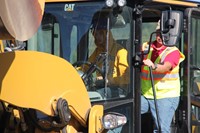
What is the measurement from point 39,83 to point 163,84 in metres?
1.90

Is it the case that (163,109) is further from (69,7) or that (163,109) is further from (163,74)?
(69,7)

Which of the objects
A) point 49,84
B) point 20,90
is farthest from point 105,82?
point 20,90

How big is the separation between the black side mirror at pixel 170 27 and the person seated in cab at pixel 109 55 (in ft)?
1.22

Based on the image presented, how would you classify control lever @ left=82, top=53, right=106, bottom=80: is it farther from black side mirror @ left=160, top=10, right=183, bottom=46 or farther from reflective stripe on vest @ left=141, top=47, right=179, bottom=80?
reflective stripe on vest @ left=141, top=47, right=179, bottom=80

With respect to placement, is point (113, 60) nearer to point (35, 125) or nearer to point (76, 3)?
point (76, 3)

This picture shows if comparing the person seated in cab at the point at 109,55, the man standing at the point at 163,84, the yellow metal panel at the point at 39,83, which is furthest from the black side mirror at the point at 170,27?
the yellow metal panel at the point at 39,83

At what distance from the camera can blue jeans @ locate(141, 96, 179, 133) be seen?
175 inches

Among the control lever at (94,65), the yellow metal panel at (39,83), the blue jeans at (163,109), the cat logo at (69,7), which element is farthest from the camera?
the blue jeans at (163,109)

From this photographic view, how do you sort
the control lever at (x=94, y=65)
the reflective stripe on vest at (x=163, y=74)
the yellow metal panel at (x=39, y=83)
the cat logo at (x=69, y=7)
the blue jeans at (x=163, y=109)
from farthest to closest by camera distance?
the reflective stripe on vest at (x=163, y=74), the blue jeans at (x=163, y=109), the cat logo at (x=69, y=7), the control lever at (x=94, y=65), the yellow metal panel at (x=39, y=83)

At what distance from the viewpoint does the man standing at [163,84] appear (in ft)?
14.8

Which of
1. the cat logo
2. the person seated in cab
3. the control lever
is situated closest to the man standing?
the person seated in cab

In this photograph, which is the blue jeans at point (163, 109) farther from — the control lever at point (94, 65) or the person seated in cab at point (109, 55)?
the control lever at point (94, 65)

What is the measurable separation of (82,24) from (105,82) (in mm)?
500

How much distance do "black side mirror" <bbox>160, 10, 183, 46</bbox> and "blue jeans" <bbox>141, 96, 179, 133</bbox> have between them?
86 cm
